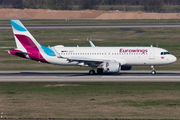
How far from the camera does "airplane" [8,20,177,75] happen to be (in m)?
43.8

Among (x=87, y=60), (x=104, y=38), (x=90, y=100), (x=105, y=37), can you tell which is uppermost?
(x=105, y=37)

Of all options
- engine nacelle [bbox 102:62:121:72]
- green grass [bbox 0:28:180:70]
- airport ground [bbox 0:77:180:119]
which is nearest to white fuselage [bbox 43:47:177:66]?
engine nacelle [bbox 102:62:121:72]

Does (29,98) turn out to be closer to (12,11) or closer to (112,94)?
(112,94)

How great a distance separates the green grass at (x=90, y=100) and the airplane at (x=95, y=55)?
298 inches

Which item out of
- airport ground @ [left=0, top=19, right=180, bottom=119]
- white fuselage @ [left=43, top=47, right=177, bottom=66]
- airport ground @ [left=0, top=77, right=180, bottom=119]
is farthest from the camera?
white fuselage @ [left=43, top=47, right=177, bottom=66]

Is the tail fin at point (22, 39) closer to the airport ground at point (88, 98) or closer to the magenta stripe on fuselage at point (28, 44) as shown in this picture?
the magenta stripe on fuselage at point (28, 44)

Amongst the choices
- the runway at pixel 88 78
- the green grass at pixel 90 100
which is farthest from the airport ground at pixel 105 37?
the green grass at pixel 90 100

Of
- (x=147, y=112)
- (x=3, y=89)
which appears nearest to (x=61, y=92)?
(x=3, y=89)

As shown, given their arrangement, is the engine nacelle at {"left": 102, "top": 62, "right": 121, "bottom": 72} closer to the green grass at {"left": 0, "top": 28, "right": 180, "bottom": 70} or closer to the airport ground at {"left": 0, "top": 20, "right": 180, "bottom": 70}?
the green grass at {"left": 0, "top": 28, "right": 180, "bottom": 70}

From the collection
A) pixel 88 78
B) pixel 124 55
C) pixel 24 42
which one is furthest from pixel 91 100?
pixel 24 42

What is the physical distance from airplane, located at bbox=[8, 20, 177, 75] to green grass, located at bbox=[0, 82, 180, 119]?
7.57 m

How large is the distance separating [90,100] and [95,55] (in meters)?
17.7

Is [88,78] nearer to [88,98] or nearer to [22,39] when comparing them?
[22,39]

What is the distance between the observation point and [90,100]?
27.7 meters
